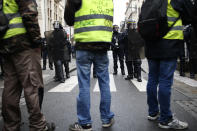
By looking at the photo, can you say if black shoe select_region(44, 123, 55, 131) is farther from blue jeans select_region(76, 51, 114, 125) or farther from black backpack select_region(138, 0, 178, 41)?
black backpack select_region(138, 0, 178, 41)

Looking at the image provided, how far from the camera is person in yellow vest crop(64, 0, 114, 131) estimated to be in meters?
2.78

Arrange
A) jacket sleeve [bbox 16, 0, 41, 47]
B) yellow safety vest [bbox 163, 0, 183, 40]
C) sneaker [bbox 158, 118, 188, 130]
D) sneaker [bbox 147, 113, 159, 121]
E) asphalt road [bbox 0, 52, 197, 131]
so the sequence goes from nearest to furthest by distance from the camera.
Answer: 1. jacket sleeve [bbox 16, 0, 41, 47]
2. yellow safety vest [bbox 163, 0, 183, 40]
3. sneaker [bbox 158, 118, 188, 130]
4. asphalt road [bbox 0, 52, 197, 131]
5. sneaker [bbox 147, 113, 159, 121]

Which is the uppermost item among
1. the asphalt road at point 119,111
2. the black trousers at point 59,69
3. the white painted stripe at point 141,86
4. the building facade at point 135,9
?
the building facade at point 135,9

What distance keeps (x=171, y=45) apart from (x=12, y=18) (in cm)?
211

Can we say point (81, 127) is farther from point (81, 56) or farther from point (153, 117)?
point (153, 117)

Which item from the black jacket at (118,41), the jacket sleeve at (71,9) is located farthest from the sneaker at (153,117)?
the black jacket at (118,41)

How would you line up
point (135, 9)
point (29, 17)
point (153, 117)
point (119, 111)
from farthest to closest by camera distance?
1. point (135, 9)
2. point (119, 111)
3. point (153, 117)
4. point (29, 17)

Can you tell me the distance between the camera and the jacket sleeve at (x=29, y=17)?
8.18 ft

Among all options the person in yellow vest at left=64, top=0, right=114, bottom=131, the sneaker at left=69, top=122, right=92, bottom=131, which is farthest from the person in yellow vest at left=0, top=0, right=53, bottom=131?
the person in yellow vest at left=64, top=0, right=114, bottom=131

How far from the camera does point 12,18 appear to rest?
8.40ft

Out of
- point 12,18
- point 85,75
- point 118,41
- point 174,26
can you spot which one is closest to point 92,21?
point 85,75

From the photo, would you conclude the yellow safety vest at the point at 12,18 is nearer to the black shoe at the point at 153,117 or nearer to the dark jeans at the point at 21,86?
the dark jeans at the point at 21,86

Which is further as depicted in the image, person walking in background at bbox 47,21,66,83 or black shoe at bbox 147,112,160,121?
person walking in background at bbox 47,21,66,83

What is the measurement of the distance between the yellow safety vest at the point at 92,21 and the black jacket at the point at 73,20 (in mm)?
53
